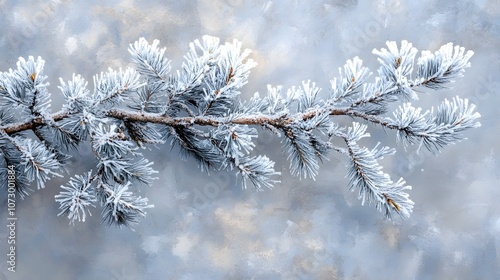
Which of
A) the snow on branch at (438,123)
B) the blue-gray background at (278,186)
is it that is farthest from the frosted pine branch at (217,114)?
the blue-gray background at (278,186)

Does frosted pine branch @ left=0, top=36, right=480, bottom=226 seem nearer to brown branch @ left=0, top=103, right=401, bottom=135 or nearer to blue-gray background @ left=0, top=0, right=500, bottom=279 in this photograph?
brown branch @ left=0, top=103, right=401, bottom=135

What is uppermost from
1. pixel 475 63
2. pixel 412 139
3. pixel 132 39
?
pixel 475 63

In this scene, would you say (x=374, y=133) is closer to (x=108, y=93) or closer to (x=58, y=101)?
(x=108, y=93)

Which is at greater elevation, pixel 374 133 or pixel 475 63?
pixel 475 63

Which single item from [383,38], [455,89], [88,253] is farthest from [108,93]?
[455,89]

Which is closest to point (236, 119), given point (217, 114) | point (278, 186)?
point (217, 114)

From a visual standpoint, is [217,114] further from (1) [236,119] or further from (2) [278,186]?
(2) [278,186]

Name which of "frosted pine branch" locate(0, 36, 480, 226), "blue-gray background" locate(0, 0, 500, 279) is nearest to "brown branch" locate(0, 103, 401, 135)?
"frosted pine branch" locate(0, 36, 480, 226)
